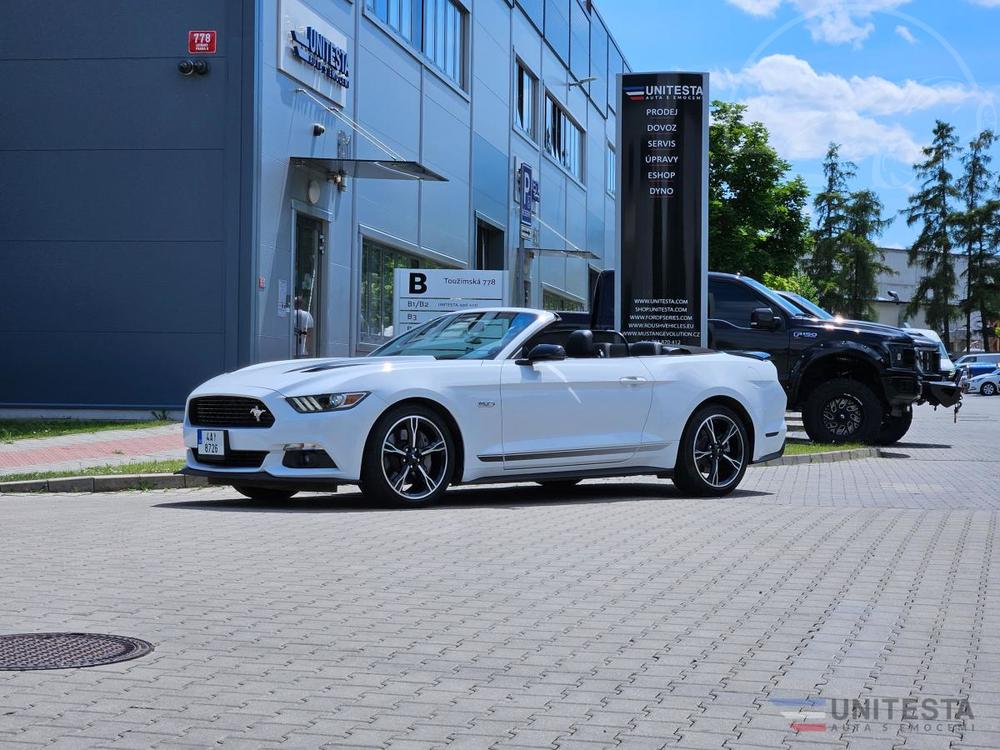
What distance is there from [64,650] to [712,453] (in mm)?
7550

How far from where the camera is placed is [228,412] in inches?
411

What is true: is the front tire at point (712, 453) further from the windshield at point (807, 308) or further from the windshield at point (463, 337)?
the windshield at point (807, 308)

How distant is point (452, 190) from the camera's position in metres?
33.3

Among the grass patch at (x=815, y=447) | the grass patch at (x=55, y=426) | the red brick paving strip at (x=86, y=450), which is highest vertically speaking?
the grass patch at (x=55, y=426)

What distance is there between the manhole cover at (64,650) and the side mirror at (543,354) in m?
5.74

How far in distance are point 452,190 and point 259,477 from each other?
2366 centimetres

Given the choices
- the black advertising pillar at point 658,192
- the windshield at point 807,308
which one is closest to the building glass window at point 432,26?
the black advertising pillar at point 658,192

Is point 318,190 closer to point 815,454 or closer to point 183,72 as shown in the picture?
point 183,72

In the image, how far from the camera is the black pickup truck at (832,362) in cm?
1898

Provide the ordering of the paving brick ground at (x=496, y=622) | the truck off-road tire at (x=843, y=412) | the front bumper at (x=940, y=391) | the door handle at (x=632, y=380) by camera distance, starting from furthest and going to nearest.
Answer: the front bumper at (x=940, y=391) < the truck off-road tire at (x=843, y=412) < the door handle at (x=632, y=380) < the paving brick ground at (x=496, y=622)

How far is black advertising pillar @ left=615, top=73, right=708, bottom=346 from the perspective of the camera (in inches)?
719

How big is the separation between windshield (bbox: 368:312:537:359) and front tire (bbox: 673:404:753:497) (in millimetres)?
1682

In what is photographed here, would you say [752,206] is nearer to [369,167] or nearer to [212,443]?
[369,167]

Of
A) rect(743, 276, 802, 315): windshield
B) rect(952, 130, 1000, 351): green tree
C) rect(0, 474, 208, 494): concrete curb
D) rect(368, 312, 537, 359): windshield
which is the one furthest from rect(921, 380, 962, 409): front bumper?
rect(952, 130, 1000, 351): green tree
